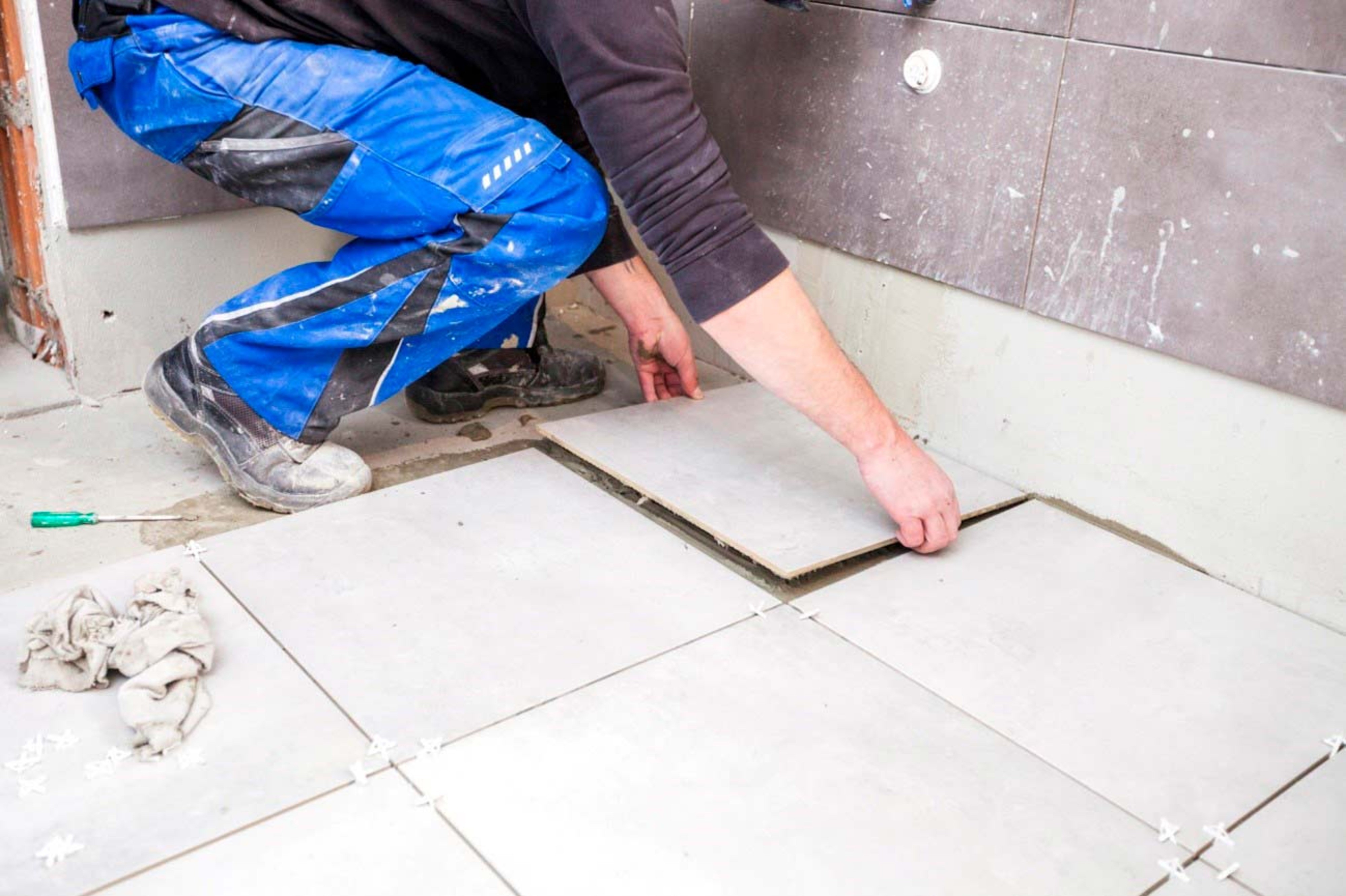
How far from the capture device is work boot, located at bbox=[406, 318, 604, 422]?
2.29m

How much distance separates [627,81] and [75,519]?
111 centimetres

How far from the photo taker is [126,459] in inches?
82.0

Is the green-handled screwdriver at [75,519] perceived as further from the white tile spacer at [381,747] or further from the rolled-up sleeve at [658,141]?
the rolled-up sleeve at [658,141]

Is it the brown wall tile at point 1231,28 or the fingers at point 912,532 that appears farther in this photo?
the fingers at point 912,532

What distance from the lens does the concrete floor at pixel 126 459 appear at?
1.81m

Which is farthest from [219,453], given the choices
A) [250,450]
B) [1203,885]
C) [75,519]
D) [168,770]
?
[1203,885]

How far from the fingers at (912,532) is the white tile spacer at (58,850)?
116 centimetres

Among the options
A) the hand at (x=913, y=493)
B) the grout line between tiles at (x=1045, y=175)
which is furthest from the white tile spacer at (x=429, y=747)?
the grout line between tiles at (x=1045, y=175)

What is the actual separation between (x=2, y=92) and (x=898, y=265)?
5.68ft

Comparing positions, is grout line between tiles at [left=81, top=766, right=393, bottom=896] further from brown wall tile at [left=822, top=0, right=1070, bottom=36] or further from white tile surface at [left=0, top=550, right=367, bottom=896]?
brown wall tile at [left=822, top=0, right=1070, bottom=36]

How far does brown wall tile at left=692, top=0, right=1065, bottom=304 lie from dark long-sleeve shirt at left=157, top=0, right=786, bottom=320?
57 centimetres

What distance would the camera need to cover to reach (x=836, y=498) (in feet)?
6.43

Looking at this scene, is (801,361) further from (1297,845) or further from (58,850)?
(58,850)

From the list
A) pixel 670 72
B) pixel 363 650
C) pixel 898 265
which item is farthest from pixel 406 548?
pixel 898 265
